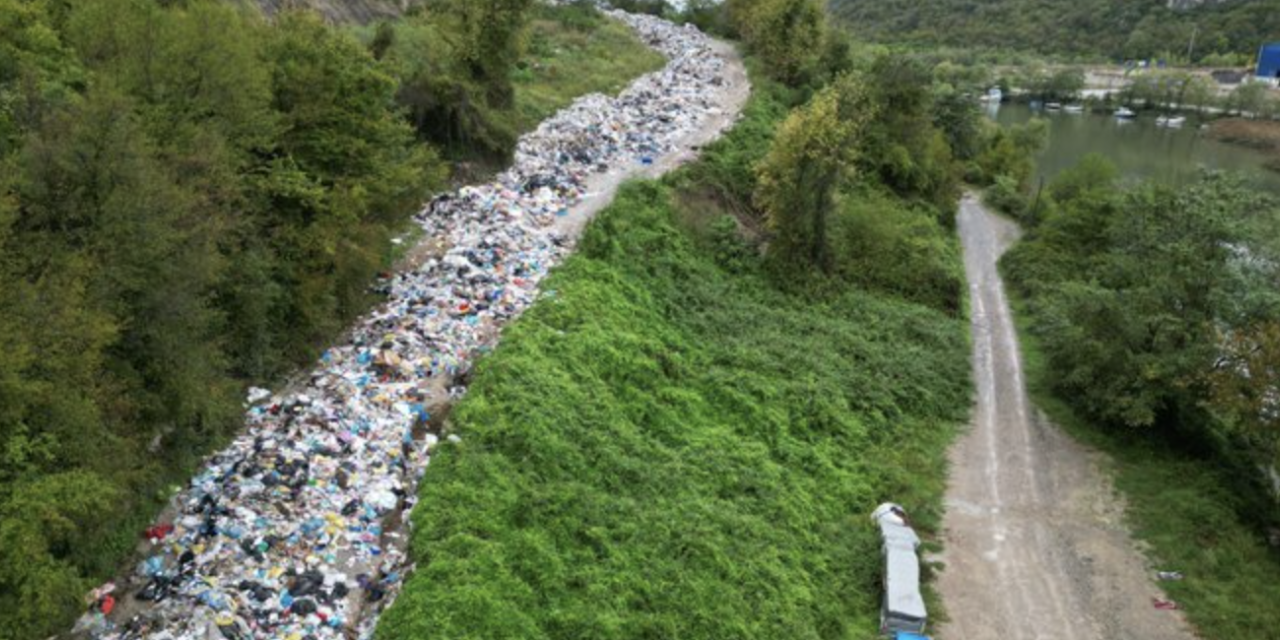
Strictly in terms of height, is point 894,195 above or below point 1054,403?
above

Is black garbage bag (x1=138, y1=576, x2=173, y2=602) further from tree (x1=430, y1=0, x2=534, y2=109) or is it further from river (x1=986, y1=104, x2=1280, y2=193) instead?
river (x1=986, y1=104, x2=1280, y2=193)

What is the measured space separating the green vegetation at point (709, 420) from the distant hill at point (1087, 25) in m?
96.8

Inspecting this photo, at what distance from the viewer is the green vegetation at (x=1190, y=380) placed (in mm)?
17469

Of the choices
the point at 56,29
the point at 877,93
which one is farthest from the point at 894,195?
the point at 56,29

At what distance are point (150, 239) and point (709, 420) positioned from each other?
37.9 ft

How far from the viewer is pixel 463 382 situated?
1702cm

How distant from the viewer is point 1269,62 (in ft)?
305

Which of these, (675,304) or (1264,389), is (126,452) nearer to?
(675,304)

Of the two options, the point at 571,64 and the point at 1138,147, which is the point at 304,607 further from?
the point at 1138,147

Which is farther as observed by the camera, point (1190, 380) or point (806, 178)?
point (806, 178)

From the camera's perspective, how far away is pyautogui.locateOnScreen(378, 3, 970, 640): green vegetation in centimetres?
1332

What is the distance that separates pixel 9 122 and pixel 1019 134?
5727 centimetres

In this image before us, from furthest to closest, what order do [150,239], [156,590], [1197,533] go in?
1. [1197,533]
2. [150,239]
3. [156,590]

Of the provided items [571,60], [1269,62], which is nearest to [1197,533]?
[571,60]
